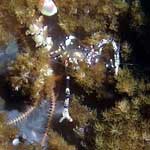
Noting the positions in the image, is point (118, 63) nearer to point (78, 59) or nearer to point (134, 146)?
point (78, 59)

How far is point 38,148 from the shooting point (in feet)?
10.2

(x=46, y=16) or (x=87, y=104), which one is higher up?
(x=46, y=16)

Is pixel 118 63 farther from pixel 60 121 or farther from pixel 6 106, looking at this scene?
pixel 6 106


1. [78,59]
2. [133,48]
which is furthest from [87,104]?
[133,48]

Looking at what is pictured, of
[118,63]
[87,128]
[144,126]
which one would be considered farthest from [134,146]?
[118,63]

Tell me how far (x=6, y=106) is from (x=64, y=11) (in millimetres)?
989

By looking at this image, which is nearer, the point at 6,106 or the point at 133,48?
the point at 133,48

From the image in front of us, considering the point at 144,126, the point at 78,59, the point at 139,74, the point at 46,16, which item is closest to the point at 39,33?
the point at 46,16

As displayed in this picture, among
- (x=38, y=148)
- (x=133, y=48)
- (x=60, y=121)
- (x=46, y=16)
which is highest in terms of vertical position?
(x=46, y=16)

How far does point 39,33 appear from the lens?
2936 mm

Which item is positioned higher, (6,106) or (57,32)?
(57,32)

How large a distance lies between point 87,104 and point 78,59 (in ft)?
1.43

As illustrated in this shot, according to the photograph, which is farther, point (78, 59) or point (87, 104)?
point (87, 104)

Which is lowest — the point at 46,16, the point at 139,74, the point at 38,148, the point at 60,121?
the point at 38,148
